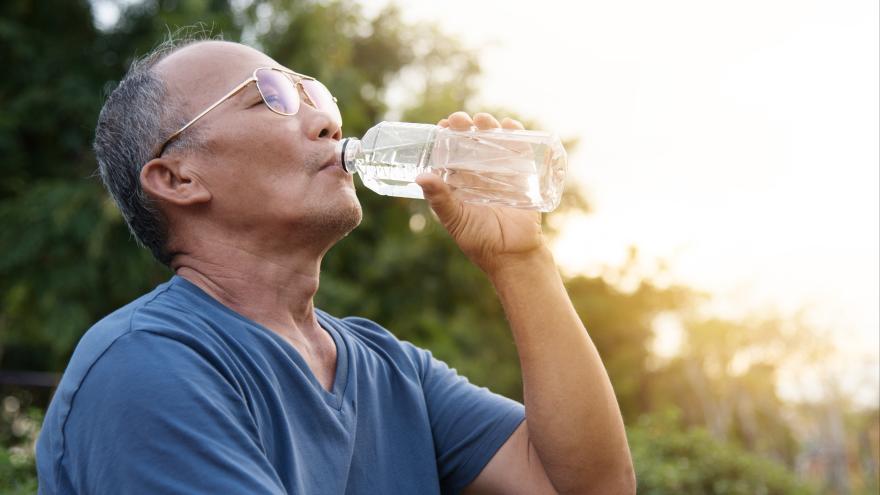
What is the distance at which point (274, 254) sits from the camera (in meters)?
2.09

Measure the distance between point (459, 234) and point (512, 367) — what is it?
1147 centimetres

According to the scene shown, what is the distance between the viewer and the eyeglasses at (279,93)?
2.11m

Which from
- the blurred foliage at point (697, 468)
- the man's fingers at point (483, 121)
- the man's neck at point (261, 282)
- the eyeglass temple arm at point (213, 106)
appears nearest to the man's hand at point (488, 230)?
the man's fingers at point (483, 121)

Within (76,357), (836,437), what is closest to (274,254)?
(76,357)

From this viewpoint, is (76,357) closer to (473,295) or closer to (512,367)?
(473,295)

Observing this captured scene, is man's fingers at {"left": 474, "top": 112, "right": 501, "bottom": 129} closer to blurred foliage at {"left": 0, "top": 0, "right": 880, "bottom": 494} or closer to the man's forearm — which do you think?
the man's forearm

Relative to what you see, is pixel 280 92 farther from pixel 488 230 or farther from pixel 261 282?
pixel 488 230

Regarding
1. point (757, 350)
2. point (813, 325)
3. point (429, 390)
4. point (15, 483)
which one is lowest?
point (757, 350)

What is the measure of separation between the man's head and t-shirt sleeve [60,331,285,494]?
528mm

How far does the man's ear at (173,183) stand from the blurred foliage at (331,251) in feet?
13.0

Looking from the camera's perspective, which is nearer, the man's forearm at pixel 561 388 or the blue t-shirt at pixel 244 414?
the blue t-shirt at pixel 244 414

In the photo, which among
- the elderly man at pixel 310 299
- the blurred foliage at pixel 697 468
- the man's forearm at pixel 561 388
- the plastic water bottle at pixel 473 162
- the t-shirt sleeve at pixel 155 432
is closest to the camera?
the t-shirt sleeve at pixel 155 432

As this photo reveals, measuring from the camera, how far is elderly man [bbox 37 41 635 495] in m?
1.85

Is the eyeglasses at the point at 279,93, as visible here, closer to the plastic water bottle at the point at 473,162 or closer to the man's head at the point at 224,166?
the man's head at the point at 224,166
